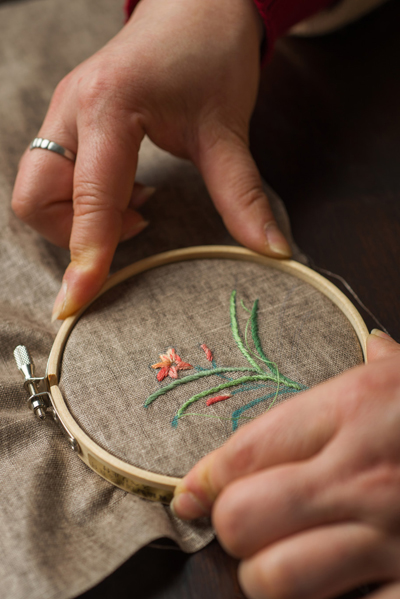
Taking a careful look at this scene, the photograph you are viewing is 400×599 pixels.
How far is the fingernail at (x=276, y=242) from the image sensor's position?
1.12 metres

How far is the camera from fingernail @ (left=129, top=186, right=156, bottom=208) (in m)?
1.34


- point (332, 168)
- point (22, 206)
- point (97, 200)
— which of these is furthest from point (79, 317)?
point (332, 168)

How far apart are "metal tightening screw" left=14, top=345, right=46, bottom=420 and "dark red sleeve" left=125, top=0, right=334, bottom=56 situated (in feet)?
3.53

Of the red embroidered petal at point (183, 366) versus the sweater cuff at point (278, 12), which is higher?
the sweater cuff at point (278, 12)

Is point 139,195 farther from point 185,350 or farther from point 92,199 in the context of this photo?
point 185,350

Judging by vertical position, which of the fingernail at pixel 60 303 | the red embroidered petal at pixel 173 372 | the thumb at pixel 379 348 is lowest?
the thumb at pixel 379 348

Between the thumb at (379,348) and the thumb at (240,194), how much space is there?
1.05 feet

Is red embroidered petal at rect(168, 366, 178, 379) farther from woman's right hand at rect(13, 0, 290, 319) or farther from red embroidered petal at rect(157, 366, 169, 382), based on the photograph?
woman's right hand at rect(13, 0, 290, 319)

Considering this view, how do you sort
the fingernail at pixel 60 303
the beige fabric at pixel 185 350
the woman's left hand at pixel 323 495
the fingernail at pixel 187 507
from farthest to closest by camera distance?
1. the fingernail at pixel 60 303
2. the beige fabric at pixel 185 350
3. the fingernail at pixel 187 507
4. the woman's left hand at pixel 323 495

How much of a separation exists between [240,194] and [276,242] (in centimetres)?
16

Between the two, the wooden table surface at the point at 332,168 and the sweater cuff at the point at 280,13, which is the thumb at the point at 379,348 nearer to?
the wooden table surface at the point at 332,168

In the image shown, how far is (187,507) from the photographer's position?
0.76 metres

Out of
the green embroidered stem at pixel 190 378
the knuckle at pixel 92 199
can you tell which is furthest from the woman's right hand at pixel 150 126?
the green embroidered stem at pixel 190 378

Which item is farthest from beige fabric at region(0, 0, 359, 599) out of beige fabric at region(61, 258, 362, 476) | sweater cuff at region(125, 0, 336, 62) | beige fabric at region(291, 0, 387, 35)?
beige fabric at region(291, 0, 387, 35)
